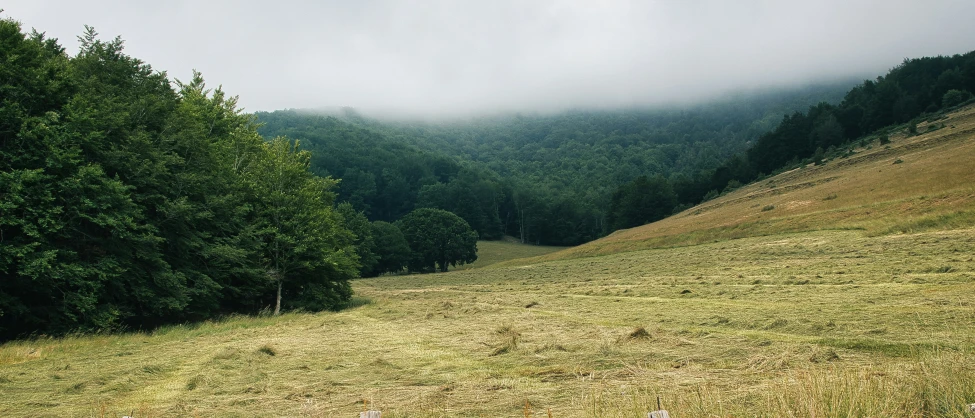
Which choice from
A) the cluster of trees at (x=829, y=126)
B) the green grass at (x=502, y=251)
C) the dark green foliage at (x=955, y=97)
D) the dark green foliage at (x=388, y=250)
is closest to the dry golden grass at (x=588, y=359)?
the dark green foliage at (x=388, y=250)

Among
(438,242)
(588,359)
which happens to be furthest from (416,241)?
(588,359)

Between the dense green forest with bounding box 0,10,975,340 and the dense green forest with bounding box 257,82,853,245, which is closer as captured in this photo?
the dense green forest with bounding box 0,10,975,340

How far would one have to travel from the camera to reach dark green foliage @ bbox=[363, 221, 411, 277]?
87.9m

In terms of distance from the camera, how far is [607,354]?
10.3 m

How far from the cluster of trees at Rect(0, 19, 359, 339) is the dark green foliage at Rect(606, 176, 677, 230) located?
269 ft

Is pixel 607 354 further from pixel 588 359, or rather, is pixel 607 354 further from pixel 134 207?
pixel 134 207

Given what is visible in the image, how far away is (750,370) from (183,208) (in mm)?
22002

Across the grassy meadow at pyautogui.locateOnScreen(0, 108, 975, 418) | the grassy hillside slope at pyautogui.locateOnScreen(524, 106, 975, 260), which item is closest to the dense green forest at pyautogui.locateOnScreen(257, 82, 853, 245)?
the grassy hillside slope at pyautogui.locateOnScreen(524, 106, 975, 260)

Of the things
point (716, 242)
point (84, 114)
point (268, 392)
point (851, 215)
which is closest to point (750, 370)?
point (268, 392)

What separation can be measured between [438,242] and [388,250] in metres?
8.54

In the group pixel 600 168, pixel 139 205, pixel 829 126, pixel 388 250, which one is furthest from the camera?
pixel 600 168

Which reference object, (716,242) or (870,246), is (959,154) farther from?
(870,246)

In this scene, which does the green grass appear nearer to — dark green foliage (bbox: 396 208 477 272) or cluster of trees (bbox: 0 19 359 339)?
dark green foliage (bbox: 396 208 477 272)

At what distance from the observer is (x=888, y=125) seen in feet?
288
